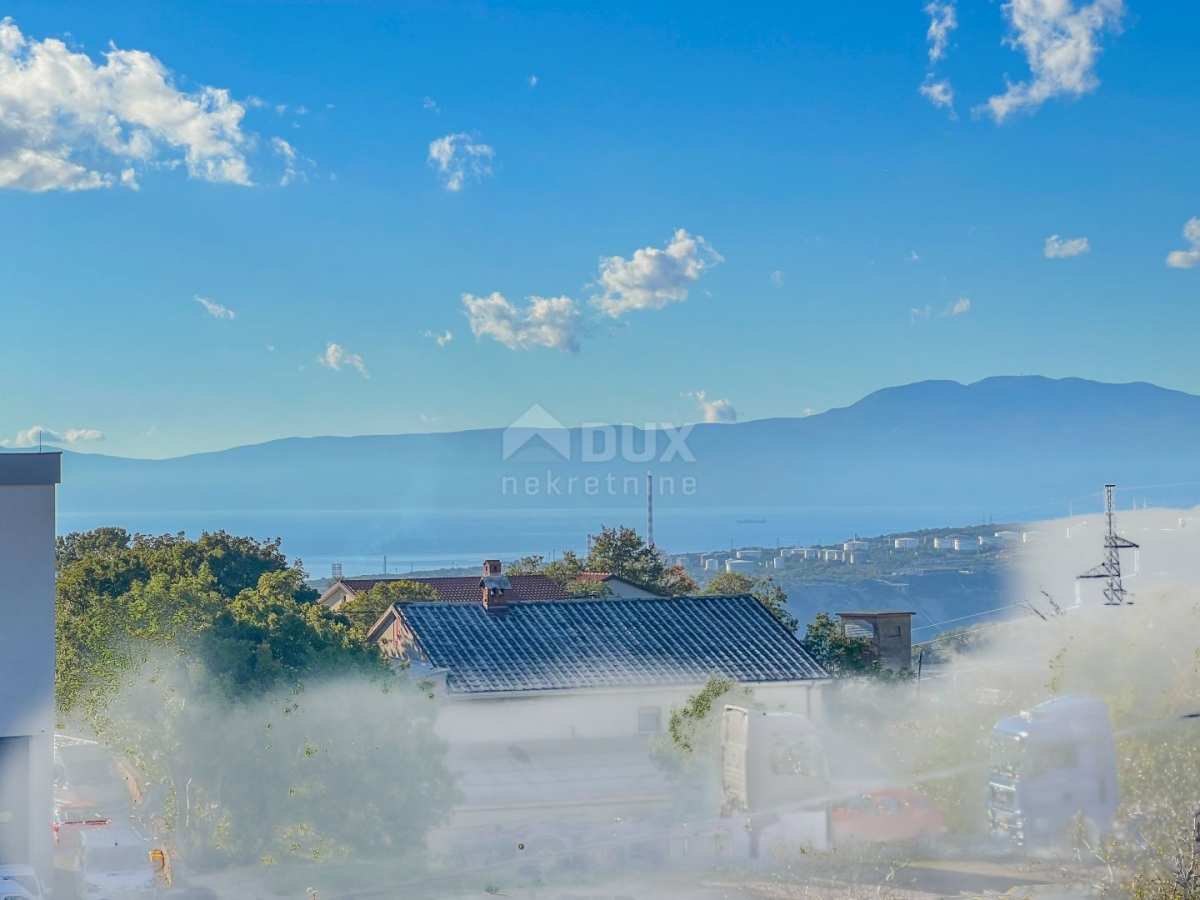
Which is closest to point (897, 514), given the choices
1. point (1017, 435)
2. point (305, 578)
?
point (1017, 435)

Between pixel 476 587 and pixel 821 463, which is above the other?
pixel 821 463

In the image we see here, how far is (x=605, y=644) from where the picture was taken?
31.8 feet

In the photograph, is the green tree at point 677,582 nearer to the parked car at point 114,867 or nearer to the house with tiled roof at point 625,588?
the house with tiled roof at point 625,588

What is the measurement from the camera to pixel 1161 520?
12086mm

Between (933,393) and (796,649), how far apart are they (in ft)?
210

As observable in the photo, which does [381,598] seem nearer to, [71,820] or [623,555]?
[623,555]

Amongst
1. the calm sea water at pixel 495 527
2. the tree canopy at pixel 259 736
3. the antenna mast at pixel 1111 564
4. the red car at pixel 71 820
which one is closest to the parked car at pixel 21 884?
the tree canopy at pixel 259 736

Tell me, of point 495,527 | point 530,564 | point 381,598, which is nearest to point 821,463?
point 495,527

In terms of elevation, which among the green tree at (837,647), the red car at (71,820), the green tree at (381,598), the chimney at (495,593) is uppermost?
the chimney at (495,593)

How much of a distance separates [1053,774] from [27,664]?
20.4 ft

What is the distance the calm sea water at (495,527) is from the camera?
50812 millimetres

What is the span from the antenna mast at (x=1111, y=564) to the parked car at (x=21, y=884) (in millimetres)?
7475

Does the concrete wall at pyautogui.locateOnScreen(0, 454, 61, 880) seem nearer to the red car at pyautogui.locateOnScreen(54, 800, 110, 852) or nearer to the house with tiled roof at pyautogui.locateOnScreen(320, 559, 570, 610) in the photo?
the red car at pyautogui.locateOnScreen(54, 800, 110, 852)

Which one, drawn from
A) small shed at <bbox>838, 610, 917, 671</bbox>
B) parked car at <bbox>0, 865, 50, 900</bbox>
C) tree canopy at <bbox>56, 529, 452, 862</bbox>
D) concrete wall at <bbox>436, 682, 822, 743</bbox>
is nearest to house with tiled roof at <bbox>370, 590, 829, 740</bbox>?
concrete wall at <bbox>436, 682, 822, 743</bbox>
